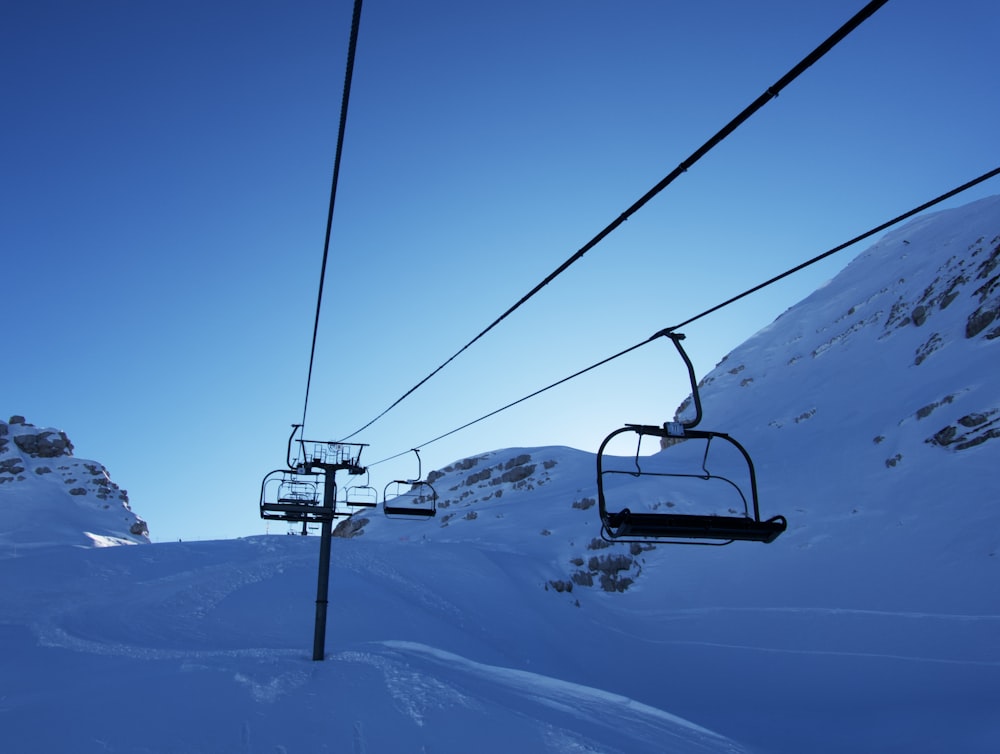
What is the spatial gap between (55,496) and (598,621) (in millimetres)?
134188

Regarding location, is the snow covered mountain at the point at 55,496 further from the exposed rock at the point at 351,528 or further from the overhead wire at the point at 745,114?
the overhead wire at the point at 745,114

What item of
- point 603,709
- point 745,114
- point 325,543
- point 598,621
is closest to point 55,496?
point 598,621

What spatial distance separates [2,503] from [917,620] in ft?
442

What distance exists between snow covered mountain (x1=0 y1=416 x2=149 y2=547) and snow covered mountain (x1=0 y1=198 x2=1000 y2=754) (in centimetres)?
8488

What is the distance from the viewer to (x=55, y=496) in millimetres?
127000

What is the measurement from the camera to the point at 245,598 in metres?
23.1

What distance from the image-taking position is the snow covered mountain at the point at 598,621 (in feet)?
35.4

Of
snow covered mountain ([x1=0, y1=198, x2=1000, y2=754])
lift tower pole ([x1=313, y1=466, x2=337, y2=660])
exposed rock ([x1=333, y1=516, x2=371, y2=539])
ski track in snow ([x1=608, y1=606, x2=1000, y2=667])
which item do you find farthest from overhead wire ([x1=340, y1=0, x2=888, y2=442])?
exposed rock ([x1=333, y1=516, x2=371, y2=539])

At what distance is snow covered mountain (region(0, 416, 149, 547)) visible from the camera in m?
105

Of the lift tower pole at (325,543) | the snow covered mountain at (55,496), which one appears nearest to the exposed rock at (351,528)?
the lift tower pole at (325,543)

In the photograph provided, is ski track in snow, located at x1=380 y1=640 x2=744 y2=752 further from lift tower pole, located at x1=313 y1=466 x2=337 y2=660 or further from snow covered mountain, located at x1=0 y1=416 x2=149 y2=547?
snow covered mountain, located at x1=0 y1=416 x2=149 y2=547

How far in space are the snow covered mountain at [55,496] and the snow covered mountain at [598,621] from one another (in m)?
84.9

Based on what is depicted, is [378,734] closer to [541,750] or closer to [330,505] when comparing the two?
[541,750]

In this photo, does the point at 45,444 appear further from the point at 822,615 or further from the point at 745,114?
the point at 745,114
